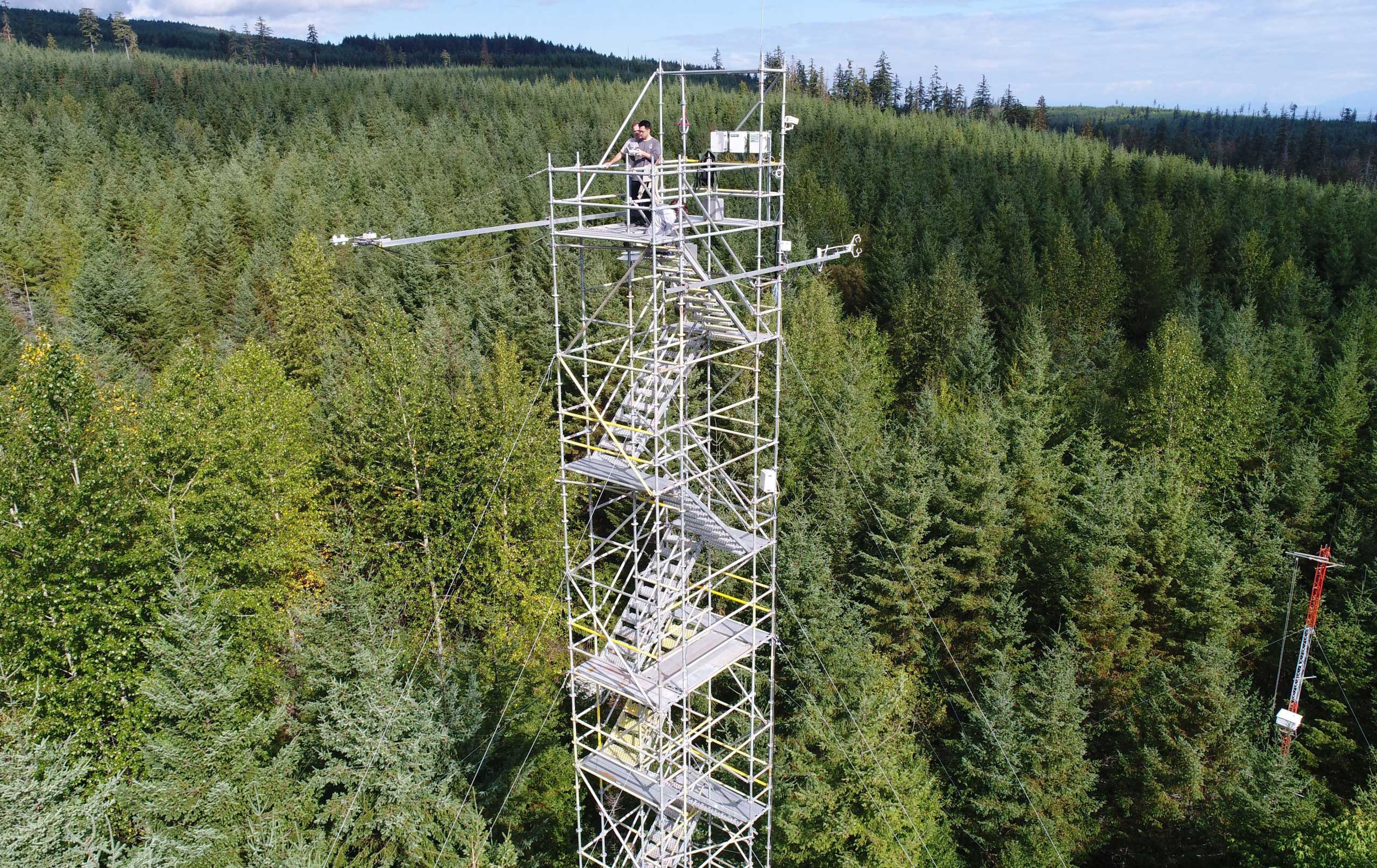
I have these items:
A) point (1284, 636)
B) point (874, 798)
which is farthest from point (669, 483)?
point (1284, 636)

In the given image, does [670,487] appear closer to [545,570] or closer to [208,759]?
[208,759]

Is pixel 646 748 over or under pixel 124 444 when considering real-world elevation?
under

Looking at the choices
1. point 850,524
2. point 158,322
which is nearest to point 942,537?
point 850,524

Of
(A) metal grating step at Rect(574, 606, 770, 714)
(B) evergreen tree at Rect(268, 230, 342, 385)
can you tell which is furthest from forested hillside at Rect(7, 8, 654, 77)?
(A) metal grating step at Rect(574, 606, 770, 714)

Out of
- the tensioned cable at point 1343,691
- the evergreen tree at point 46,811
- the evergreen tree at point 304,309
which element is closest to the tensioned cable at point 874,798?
the tensioned cable at point 1343,691

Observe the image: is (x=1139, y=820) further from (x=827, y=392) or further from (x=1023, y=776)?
(x=827, y=392)

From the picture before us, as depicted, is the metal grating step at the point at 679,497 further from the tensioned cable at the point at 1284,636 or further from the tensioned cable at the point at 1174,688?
the tensioned cable at the point at 1284,636

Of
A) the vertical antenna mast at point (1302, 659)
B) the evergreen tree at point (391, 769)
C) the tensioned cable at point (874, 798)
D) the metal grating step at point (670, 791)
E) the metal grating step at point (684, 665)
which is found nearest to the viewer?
the metal grating step at point (684, 665)
